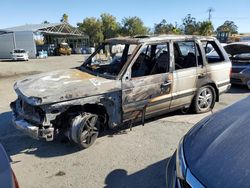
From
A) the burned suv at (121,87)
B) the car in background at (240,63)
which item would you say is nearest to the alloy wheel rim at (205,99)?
the burned suv at (121,87)

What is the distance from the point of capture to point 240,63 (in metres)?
8.87

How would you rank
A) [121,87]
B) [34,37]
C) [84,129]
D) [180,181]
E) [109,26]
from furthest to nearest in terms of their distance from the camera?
[109,26] < [34,37] < [121,87] < [84,129] < [180,181]

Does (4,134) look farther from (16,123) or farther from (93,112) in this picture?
(93,112)

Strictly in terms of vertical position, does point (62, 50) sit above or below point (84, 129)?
above

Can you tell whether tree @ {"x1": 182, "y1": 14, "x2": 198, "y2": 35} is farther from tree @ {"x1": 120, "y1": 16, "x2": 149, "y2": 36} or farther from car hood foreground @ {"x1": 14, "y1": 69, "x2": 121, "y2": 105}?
car hood foreground @ {"x1": 14, "y1": 69, "x2": 121, "y2": 105}

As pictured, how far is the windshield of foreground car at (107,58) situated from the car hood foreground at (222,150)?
301 cm

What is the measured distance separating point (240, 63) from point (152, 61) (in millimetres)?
4926

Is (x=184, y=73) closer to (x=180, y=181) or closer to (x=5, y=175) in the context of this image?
(x=180, y=181)

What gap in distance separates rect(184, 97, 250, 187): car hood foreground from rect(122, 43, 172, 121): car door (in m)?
2.13

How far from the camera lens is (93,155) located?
4.17 metres

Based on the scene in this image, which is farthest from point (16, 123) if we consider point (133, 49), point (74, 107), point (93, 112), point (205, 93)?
point (205, 93)

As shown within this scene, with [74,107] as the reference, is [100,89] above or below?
above

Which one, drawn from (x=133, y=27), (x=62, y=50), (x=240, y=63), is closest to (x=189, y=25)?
(x=133, y=27)

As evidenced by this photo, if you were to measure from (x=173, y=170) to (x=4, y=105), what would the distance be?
635cm
